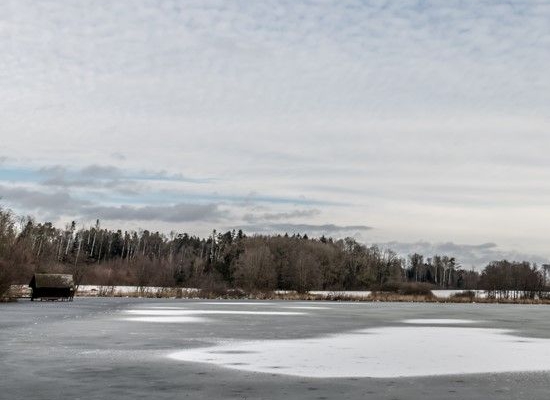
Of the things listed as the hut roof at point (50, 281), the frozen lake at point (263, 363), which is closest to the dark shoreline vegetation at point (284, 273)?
the hut roof at point (50, 281)

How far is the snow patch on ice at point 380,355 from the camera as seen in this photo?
11844 mm

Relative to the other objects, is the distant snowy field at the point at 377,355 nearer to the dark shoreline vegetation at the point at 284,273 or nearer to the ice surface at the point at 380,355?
the ice surface at the point at 380,355

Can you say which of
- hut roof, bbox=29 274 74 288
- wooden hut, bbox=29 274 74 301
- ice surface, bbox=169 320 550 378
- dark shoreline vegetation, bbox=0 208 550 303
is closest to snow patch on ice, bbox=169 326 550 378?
ice surface, bbox=169 320 550 378

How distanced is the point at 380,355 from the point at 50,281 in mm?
35939

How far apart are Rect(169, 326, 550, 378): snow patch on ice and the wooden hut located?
30968 mm

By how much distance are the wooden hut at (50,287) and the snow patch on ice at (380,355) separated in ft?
102

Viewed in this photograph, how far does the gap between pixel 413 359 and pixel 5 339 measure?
10.7 metres

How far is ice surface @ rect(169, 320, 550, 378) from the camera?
11859 mm

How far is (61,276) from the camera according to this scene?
4516 centimetres

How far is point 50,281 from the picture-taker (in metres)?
44.4

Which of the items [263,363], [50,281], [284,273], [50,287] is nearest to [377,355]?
[263,363]

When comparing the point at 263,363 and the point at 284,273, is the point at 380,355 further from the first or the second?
the point at 284,273

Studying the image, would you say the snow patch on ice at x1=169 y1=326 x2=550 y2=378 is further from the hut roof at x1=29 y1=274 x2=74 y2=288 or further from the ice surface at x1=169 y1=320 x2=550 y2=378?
the hut roof at x1=29 y1=274 x2=74 y2=288

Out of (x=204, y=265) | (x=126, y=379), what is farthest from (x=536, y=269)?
(x=126, y=379)
